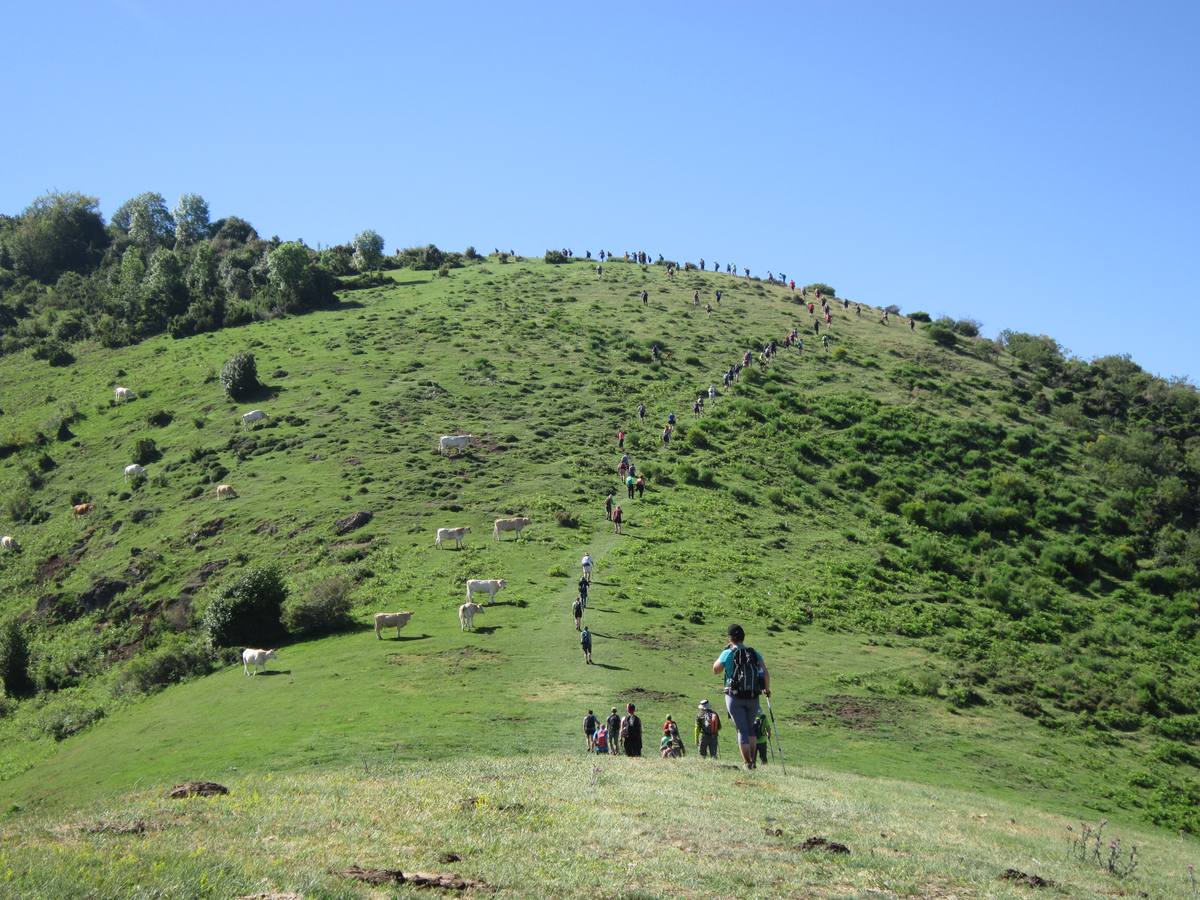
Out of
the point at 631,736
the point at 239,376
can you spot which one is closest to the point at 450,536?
the point at 631,736

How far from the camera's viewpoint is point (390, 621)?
38.0 m

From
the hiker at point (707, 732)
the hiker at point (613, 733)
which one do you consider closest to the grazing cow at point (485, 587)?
the hiker at point (613, 733)

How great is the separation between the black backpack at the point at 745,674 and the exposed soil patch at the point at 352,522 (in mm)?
38377

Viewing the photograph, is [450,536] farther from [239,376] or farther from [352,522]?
→ [239,376]

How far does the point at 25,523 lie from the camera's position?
213 feet

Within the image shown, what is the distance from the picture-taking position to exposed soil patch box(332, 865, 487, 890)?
935cm

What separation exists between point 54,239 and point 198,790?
517 ft

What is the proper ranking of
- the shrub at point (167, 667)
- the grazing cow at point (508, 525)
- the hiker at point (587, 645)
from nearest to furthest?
the hiker at point (587, 645)
the shrub at point (167, 667)
the grazing cow at point (508, 525)

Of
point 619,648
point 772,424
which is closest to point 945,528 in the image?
point 772,424

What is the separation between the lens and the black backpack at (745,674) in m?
16.4

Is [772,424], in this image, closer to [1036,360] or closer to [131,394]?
[1036,360]

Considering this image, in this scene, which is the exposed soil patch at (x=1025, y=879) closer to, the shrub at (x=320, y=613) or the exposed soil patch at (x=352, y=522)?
the shrub at (x=320, y=613)

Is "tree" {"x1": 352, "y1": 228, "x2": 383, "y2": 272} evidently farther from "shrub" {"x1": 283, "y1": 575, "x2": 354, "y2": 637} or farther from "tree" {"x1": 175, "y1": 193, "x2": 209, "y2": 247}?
"shrub" {"x1": 283, "y1": 575, "x2": 354, "y2": 637}

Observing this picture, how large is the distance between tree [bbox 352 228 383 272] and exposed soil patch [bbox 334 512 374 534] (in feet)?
276
